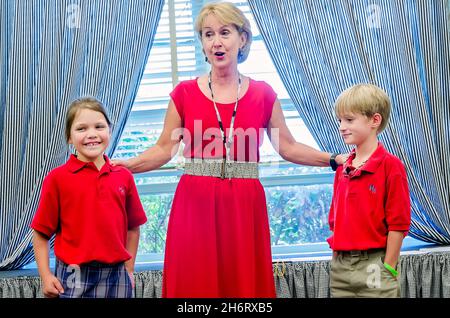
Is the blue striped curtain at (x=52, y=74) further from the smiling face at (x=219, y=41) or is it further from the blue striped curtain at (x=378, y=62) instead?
the smiling face at (x=219, y=41)

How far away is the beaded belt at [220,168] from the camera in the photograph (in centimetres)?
278

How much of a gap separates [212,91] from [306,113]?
150 centimetres

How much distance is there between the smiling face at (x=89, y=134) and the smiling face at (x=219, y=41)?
49cm

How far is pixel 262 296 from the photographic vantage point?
9.03ft

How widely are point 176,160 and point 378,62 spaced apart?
1.36m

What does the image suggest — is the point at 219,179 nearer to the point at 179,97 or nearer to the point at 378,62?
the point at 179,97

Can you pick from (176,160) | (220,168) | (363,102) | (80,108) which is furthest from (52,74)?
(363,102)

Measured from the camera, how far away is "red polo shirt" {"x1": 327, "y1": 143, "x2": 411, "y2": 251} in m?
2.62

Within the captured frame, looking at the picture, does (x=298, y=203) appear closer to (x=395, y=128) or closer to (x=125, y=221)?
(x=395, y=128)

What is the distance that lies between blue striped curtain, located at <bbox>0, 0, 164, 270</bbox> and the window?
191 millimetres

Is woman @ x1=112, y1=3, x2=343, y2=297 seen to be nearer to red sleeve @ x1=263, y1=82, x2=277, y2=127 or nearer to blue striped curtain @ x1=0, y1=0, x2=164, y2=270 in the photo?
red sleeve @ x1=263, y1=82, x2=277, y2=127

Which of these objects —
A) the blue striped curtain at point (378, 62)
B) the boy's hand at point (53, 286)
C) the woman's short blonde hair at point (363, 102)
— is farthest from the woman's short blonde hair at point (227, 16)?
the blue striped curtain at point (378, 62)

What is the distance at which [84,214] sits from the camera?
2623 mm

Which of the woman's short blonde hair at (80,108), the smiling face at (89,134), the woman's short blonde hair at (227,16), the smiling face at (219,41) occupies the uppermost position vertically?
the woman's short blonde hair at (227,16)
